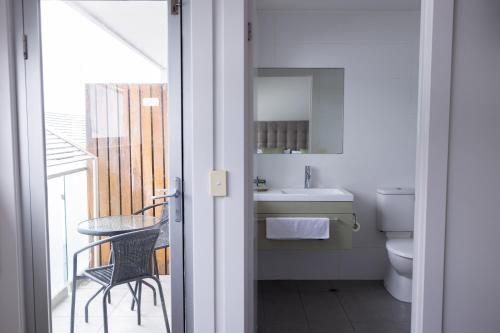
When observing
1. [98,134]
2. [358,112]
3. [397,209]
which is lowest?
[397,209]

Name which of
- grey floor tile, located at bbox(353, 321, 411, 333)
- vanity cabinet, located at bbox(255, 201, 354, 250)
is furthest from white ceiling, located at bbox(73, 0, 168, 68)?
grey floor tile, located at bbox(353, 321, 411, 333)

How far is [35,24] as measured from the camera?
1700mm

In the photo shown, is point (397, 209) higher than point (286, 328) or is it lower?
higher

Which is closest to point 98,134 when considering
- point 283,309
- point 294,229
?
point 294,229

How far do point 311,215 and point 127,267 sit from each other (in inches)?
59.8

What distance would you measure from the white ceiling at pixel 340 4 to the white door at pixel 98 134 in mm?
1540

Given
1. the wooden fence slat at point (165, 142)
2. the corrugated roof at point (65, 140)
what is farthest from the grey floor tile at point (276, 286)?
the corrugated roof at point (65, 140)

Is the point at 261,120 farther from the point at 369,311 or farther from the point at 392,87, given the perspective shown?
the point at 369,311

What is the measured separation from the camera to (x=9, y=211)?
1.72 m

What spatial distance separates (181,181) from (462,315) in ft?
4.67

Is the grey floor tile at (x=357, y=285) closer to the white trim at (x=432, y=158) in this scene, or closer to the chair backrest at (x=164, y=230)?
the white trim at (x=432, y=158)

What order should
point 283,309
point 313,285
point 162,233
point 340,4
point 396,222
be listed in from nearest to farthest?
1. point 162,233
2. point 283,309
3. point 340,4
4. point 396,222
5. point 313,285

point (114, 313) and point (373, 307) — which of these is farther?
point (373, 307)

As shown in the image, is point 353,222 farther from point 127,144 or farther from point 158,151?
point 127,144
